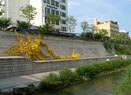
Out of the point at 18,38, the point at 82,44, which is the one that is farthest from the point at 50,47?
the point at 82,44

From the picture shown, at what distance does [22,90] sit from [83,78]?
7.89 meters

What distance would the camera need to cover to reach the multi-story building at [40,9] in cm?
4640

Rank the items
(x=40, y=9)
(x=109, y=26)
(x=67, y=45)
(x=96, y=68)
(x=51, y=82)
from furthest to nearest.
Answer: (x=109, y=26) → (x=40, y=9) → (x=67, y=45) → (x=96, y=68) → (x=51, y=82)

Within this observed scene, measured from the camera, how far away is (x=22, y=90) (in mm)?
15320

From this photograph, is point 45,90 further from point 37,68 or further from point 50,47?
point 50,47

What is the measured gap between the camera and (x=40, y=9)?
4981cm

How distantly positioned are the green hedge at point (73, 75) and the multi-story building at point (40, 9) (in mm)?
21624

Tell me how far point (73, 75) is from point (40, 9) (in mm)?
30918

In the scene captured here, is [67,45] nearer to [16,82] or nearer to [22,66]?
[22,66]

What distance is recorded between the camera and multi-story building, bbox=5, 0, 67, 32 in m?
46.4

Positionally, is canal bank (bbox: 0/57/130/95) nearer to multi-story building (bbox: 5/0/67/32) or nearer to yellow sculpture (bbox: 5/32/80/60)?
yellow sculpture (bbox: 5/32/80/60)

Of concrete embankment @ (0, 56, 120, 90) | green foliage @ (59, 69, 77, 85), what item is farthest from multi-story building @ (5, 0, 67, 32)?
green foliage @ (59, 69, 77, 85)

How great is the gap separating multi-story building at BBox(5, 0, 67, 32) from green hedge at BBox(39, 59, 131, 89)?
70.9 ft

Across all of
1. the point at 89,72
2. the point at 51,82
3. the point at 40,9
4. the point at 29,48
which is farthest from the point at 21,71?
the point at 40,9
